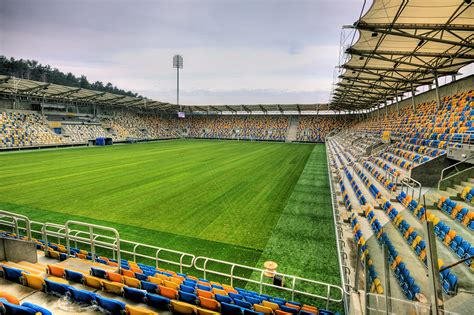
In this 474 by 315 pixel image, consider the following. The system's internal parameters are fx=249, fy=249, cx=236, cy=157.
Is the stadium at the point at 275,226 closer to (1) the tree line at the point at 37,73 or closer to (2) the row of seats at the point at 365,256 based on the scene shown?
(2) the row of seats at the point at 365,256

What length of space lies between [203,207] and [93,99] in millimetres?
42634

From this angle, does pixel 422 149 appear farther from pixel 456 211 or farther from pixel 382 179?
pixel 456 211

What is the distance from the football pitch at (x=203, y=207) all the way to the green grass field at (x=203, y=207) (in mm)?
36

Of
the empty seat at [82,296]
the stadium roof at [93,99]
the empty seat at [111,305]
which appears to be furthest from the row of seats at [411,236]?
the stadium roof at [93,99]

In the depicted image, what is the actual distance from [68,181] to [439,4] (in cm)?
2103

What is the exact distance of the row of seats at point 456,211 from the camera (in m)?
6.04

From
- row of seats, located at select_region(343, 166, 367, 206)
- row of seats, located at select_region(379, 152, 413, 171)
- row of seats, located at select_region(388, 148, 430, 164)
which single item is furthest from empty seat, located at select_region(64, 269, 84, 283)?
row of seats, located at select_region(388, 148, 430, 164)

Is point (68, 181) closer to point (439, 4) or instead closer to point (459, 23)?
point (439, 4)

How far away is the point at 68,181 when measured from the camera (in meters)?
16.0

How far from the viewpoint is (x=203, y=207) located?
454 inches

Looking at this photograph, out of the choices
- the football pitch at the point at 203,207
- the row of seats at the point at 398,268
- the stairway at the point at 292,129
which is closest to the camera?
the row of seats at the point at 398,268

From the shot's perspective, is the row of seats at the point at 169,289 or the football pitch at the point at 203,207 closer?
the row of seats at the point at 169,289

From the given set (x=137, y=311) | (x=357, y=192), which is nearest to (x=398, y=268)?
(x=137, y=311)

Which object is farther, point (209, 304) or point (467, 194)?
point (467, 194)
